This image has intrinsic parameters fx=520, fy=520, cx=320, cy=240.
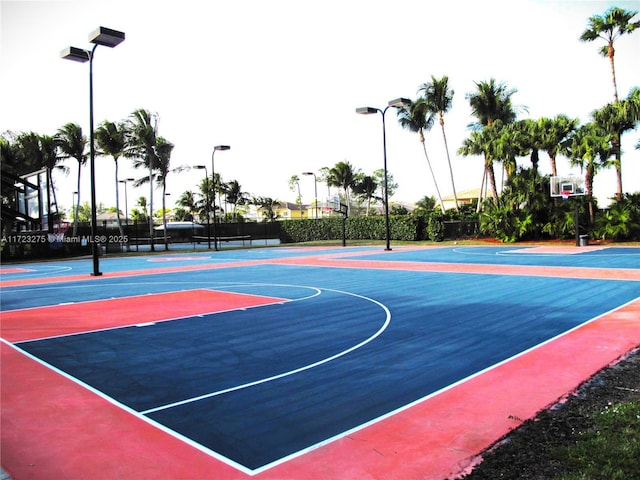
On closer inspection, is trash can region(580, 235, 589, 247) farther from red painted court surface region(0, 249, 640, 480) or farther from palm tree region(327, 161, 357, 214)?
palm tree region(327, 161, 357, 214)

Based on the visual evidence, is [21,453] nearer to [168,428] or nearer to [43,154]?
[168,428]

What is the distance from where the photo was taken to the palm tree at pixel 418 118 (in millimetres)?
45406

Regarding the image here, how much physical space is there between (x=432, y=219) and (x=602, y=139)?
1221cm

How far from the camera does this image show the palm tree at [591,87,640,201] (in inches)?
1138

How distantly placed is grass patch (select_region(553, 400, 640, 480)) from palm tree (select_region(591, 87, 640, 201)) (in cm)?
2859

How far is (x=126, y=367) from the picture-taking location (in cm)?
672

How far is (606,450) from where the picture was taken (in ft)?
12.5

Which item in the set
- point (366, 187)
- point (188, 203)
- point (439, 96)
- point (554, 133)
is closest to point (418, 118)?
point (439, 96)

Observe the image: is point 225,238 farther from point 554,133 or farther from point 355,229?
point 554,133

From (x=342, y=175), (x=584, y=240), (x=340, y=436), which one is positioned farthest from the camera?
(x=342, y=175)

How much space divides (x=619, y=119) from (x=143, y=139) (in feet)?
101

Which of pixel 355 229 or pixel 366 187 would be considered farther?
pixel 366 187

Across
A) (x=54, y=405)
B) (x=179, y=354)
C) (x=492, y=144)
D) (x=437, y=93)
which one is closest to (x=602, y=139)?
(x=492, y=144)

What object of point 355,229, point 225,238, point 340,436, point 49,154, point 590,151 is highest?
point 49,154
